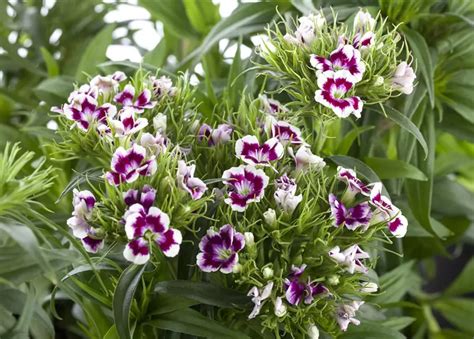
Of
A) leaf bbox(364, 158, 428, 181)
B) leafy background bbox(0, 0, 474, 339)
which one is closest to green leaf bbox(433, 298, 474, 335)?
leafy background bbox(0, 0, 474, 339)

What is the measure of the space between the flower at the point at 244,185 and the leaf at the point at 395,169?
222mm

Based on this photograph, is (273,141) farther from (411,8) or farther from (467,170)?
(467,170)

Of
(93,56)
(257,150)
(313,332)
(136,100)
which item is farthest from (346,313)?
(93,56)

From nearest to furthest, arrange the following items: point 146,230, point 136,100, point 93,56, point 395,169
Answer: point 146,230
point 136,100
point 395,169
point 93,56

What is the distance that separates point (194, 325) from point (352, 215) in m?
0.16

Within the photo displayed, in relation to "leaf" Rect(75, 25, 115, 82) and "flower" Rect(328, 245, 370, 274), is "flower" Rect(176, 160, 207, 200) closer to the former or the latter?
"flower" Rect(328, 245, 370, 274)

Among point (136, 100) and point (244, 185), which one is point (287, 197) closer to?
point (244, 185)

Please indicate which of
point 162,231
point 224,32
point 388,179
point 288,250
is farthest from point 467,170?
point 162,231

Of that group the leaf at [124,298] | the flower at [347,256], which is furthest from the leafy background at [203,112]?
the flower at [347,256]

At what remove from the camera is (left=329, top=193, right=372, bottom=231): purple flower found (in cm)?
64

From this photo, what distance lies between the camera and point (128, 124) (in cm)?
65

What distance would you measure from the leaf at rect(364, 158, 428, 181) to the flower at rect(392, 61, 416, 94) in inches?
6.0

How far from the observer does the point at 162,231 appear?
596 millimetres

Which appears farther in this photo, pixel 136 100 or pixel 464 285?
pixel 464 285
